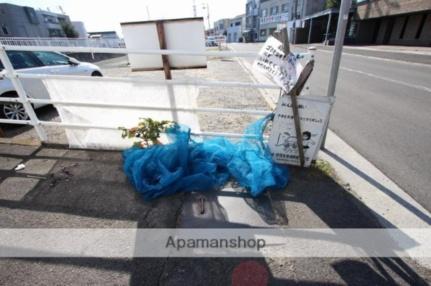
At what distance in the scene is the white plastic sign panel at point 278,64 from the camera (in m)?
2.58

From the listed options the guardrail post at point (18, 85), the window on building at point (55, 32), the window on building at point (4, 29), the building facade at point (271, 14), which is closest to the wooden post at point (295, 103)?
the guardrail post at point (18, 85)

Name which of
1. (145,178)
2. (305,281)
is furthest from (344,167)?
(145,178)

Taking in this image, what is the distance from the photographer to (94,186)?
2.83 metres

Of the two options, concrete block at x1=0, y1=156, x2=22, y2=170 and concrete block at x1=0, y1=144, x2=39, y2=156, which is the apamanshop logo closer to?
concrete block at x1=0, y1=156, x2=22, y2=170

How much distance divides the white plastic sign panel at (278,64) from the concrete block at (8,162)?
3.69m

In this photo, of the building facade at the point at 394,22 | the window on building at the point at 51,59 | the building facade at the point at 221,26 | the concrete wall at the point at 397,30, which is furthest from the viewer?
the building facade at the point at 221,26

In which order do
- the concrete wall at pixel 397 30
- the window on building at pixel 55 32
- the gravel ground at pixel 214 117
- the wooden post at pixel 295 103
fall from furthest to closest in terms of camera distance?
the window on building at pixel 55 32
the concrete wall at pixel 397 30
the gravel ground at pixel 214 117
the wooden post at pixel 295 103

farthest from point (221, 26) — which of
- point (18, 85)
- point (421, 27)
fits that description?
point (18, 85)

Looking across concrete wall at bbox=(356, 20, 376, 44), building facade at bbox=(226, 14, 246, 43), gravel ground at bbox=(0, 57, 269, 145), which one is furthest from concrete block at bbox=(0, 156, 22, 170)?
building facade at bbox=(226, 14, 246, 43)

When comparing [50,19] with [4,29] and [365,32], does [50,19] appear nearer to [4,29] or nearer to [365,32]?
[4,29]

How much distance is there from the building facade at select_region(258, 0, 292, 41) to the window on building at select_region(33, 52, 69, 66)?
4720cm

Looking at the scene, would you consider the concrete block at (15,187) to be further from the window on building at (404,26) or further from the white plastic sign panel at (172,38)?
the window on building at (404,26)

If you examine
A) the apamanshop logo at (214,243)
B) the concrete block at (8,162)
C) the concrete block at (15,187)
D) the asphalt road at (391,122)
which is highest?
the concrete block at (8,162)

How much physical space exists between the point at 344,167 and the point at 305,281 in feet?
6.38
